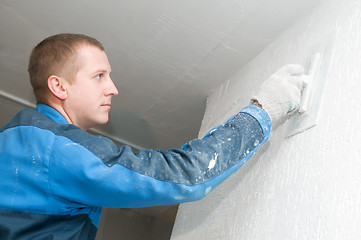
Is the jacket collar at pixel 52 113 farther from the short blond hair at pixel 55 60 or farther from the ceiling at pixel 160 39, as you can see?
the ceiling at pixel 160 39

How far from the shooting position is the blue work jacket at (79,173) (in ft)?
3.62

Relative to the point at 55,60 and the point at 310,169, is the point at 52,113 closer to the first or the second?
the point at 55,60

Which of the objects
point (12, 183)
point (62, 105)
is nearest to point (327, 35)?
point (62, 105)

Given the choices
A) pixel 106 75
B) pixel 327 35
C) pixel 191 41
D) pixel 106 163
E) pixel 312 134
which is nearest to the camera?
pixel 106 163

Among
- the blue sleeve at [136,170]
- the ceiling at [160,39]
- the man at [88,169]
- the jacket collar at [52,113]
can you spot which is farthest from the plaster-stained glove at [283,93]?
the jacket collar at [52,113]

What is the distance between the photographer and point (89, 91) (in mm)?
1403

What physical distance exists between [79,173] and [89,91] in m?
0.39

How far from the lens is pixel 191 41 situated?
192cm

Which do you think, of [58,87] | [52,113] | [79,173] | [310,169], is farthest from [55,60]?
[310,169]

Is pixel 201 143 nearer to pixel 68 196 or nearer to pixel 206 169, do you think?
pixel 206 169

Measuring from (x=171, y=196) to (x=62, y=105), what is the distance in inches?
20.7

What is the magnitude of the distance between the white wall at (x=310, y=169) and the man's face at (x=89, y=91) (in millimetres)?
589

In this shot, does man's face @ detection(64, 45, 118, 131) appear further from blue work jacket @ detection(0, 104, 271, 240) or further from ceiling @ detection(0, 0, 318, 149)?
ceiling @ detection(0, 0, 318, 149)

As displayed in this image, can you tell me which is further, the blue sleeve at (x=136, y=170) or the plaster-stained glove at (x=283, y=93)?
the plaster-stained glove at (x=283, y=93)
